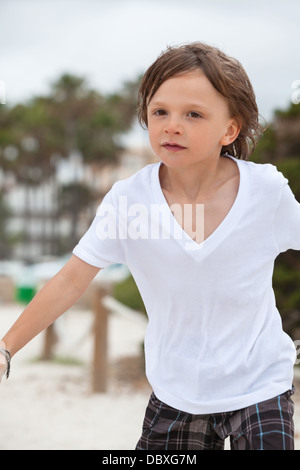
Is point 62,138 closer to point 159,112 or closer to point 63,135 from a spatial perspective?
point 63,135

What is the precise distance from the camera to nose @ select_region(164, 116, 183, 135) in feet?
6.10

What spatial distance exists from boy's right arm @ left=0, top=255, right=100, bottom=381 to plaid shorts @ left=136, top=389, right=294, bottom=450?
0.37 meters

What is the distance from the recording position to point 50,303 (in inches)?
78.6

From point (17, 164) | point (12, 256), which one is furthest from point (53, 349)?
point (17, 164)

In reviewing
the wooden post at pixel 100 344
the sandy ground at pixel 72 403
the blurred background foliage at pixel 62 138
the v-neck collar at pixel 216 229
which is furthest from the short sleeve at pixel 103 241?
the blurred background foliage at pixel 62 138

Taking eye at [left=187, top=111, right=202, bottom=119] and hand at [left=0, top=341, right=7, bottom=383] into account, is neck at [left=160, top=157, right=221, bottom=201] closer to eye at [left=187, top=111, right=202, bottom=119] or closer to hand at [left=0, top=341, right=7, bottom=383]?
eye at [left=187, top=111, right=202, bottom=119]

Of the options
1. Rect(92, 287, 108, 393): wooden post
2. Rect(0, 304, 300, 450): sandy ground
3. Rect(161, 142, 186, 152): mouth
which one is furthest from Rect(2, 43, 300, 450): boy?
Rect(92, 287, 108, 393): wooden post

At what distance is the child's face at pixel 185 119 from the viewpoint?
6.16 feet

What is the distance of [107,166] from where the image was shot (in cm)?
4588

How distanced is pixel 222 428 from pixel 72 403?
16.1ft

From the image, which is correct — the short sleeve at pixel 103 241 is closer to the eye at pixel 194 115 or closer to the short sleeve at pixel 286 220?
the eye at pixel 194 115

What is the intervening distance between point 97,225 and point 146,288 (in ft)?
0.73

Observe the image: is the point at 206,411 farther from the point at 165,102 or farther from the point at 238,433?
the point at 165,102

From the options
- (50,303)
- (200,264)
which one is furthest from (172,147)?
(50,303)
